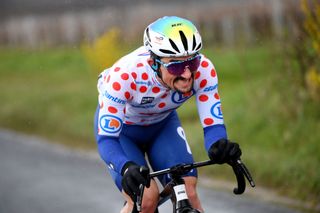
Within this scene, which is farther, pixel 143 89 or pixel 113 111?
pixel 143 89

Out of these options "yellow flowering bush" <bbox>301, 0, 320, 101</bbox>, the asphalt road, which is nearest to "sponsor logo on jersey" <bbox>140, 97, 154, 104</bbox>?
the asphalt road

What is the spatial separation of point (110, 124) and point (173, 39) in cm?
75

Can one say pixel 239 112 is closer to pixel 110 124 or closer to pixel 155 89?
pixel 155 89

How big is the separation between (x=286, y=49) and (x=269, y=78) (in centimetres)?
163

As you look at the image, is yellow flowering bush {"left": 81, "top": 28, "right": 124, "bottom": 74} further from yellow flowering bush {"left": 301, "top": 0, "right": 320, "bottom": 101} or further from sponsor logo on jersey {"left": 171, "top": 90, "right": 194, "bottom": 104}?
sponsor logo on jersey {"left": 171, "top": 90, "right": 194, "bottom": 104}

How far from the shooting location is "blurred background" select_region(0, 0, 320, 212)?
9328 mm

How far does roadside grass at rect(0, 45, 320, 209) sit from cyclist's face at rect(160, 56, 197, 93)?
3.44 meters

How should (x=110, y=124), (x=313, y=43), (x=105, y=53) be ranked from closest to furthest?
1. (x=110, y=124)
2. (x=313, y=43)
3. (x=105, y=53)

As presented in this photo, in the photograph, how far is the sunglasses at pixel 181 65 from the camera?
5145 millimetres

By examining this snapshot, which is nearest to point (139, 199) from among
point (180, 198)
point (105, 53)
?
point (180, 198)

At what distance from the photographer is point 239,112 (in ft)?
37.0

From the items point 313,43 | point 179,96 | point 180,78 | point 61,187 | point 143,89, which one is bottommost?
point 61,187

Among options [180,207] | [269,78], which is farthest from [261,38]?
[180,207]

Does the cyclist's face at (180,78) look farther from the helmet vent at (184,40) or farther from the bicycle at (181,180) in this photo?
the bicycle at (181,180)
